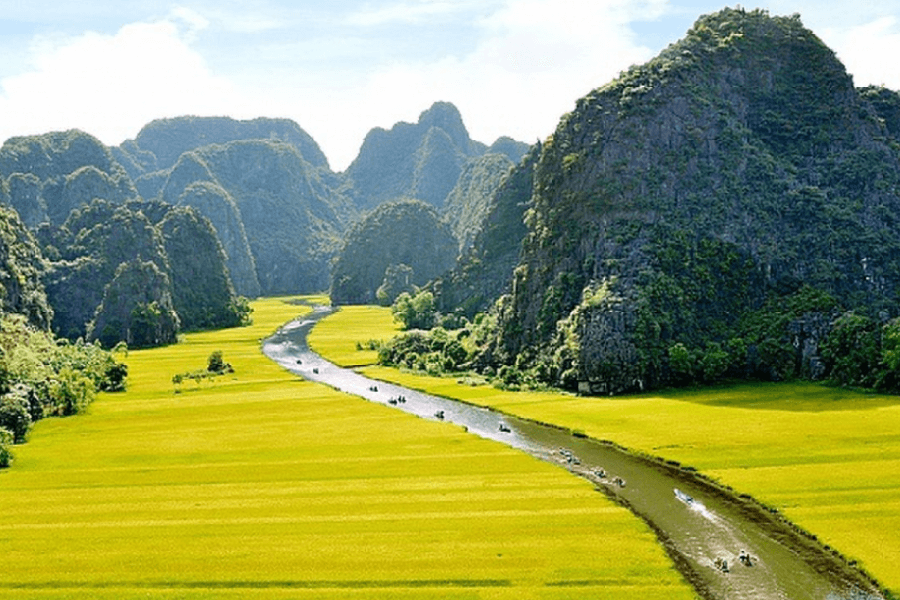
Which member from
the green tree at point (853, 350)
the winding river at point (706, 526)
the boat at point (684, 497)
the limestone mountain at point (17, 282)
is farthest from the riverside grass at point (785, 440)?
the limestone mountain at point (17, 282)

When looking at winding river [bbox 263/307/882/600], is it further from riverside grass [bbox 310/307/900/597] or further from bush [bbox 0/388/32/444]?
bush [bbox 0/388/32/444]

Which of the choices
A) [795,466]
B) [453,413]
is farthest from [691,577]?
[453,413]

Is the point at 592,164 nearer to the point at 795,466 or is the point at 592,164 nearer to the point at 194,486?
the point at 795,466

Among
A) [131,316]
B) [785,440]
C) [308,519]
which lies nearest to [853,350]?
[785,440]

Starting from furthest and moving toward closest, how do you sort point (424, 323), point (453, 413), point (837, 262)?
point (424, 323)
point (837, 262)
point (453, 413)

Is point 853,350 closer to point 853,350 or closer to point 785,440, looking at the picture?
point 853,350

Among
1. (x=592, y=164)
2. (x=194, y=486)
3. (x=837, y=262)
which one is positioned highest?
(x=592, y=164)

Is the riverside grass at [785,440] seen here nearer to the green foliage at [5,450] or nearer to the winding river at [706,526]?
the winding river at [706,526]
